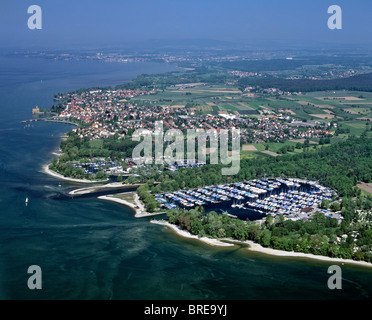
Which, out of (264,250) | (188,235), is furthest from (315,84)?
(264,250)

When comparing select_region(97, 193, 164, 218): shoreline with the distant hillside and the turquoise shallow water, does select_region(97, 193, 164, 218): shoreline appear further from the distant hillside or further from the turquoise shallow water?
the distant hillside

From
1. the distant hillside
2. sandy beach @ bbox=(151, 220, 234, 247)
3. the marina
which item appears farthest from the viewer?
the distant hillside

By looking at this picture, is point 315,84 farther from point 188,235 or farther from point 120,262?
point 120,262

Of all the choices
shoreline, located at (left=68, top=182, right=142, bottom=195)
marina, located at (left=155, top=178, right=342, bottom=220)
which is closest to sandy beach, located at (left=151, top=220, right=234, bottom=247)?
marina, located at (left=155, top=178, right=342, bottom=220)

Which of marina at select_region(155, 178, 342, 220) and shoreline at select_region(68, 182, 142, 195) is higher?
shoreline at select_region(68, 182, 142, 195)
